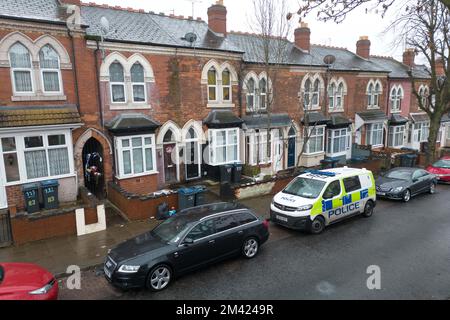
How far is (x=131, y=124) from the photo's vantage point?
41.1 ft

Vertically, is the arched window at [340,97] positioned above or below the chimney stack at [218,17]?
below

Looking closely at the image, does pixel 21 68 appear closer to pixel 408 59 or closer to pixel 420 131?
pixel 420 131

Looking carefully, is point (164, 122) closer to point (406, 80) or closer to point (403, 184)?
point (403, 184)

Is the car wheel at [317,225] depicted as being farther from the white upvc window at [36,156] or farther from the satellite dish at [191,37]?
the satellite dish at [191,37]

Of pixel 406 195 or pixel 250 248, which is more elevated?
pixel 250 248

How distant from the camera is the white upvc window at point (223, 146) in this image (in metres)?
15.2

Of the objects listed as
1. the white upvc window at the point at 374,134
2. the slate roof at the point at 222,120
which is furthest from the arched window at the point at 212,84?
the white upvc window at the point at 374,134

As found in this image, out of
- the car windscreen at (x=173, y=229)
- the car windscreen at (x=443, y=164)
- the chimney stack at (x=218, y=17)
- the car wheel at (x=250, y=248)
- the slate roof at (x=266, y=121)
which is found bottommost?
the car wheel at (x=250, y=248)

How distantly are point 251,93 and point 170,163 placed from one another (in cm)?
612

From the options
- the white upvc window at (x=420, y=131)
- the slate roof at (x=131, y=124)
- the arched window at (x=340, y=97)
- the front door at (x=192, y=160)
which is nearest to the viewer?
the slate roof at (x=131, y=124)

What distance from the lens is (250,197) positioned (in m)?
14.0

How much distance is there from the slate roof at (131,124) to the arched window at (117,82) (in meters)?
0.72

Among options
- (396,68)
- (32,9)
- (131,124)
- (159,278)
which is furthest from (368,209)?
(396,68)

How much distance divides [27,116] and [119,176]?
391 centimetres
